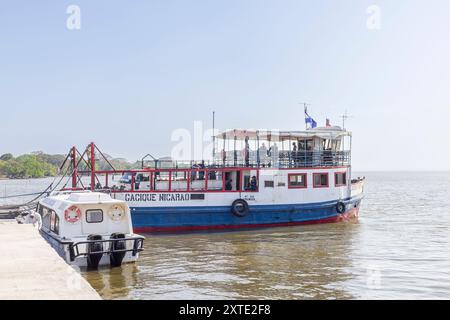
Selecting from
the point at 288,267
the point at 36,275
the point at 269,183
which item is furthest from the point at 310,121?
the point at 36,275

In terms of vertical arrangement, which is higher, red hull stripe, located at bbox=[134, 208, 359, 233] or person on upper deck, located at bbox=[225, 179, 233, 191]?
person on upper deck, located at bbox=[225, 179, 233, 191]

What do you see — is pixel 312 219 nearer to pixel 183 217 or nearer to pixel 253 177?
pixel 253 177

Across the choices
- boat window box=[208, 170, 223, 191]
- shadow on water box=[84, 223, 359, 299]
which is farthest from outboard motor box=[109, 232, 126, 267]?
boat window box=[208, 170, 223, 191]

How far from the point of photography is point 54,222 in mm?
18234

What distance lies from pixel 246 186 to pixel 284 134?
410 cm

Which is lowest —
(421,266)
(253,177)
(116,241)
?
(421,266)

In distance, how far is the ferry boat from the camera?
983 inches

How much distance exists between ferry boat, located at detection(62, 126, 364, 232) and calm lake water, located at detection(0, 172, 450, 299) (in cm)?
104

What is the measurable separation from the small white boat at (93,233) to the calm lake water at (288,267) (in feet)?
1.79

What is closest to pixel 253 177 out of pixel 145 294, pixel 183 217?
pixel 183 217

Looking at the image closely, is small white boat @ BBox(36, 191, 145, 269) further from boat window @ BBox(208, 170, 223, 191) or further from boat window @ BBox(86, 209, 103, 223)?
boat window @ BBox(208, 170, 223, 191)

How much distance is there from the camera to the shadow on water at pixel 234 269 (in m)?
13.8

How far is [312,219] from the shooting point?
2752 cm

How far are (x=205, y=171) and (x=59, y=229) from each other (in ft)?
33.5
